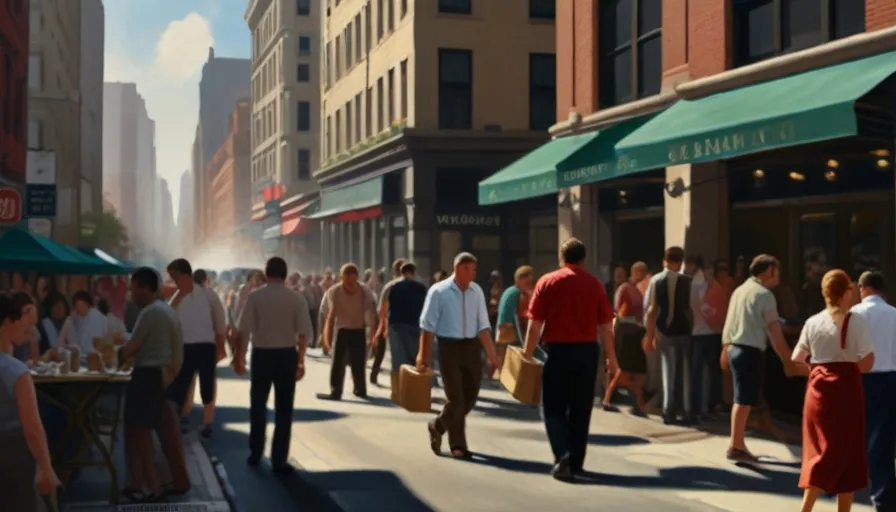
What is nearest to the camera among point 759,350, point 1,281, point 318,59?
point 759,350

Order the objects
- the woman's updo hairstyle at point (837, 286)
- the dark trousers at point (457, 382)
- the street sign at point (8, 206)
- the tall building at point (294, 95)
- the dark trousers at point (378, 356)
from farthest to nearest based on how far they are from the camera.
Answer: the tall building at point (294, 95) → the dark trousers at point (378, 356) → the street sign at point (8, 206) → the dark trousers at point (457, 382) → the woman's updo hairstyle at point (837, 286)

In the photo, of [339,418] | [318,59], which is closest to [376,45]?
[339,418]

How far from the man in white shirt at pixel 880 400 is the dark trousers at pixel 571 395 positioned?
2444 millimetres

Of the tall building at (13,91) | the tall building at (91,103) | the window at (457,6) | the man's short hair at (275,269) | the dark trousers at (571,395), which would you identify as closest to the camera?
the dark trousers at (571,395)

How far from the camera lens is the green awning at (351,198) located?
39562 mm

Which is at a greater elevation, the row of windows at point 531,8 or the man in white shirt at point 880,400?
the row of windows at point 531,8

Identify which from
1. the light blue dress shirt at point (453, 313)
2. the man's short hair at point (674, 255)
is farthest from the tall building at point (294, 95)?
the light blue dress shirt at point (453, 313)

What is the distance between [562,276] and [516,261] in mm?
26088

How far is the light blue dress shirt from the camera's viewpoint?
12.2 m

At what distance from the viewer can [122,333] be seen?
16.6 metres

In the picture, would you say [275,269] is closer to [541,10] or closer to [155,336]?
[155,336]

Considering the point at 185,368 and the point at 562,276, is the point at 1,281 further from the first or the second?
the point at 562,276

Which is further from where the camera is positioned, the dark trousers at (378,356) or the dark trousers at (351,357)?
the dark trousers at (378,356)

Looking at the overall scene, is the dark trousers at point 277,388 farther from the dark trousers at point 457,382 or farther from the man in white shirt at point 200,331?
the man in white shirt at point 200,331
